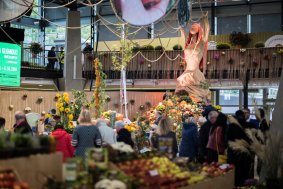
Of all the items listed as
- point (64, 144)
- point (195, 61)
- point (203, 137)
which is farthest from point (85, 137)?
point (195, 61)

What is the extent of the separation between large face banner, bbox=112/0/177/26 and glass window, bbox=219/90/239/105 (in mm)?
17241

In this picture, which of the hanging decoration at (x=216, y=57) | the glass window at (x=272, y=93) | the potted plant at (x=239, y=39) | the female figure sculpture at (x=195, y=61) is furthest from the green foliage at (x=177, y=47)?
the glass window at (x=272, y=93)

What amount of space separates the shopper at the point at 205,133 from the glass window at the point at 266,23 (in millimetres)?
19316

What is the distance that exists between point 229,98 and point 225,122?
1846cm

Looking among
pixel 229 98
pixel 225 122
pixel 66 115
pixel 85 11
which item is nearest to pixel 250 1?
pixel 229 98

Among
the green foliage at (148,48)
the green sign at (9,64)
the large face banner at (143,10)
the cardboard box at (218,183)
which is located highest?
the green foliage at (148,48)

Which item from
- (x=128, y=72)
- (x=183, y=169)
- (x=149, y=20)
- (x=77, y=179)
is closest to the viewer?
(x=77, y=179)

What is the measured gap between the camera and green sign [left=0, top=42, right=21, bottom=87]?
1855cm

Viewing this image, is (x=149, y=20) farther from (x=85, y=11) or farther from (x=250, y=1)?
(x=85, y=11)

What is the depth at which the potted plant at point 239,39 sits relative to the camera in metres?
24.1

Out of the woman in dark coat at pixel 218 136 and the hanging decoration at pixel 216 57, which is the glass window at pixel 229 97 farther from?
the woman in dark coat at pixel 218 136

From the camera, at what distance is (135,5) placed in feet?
32.5

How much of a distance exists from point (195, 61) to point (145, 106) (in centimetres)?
357

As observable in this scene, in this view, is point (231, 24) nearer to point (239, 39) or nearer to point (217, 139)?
point (239, 39)
